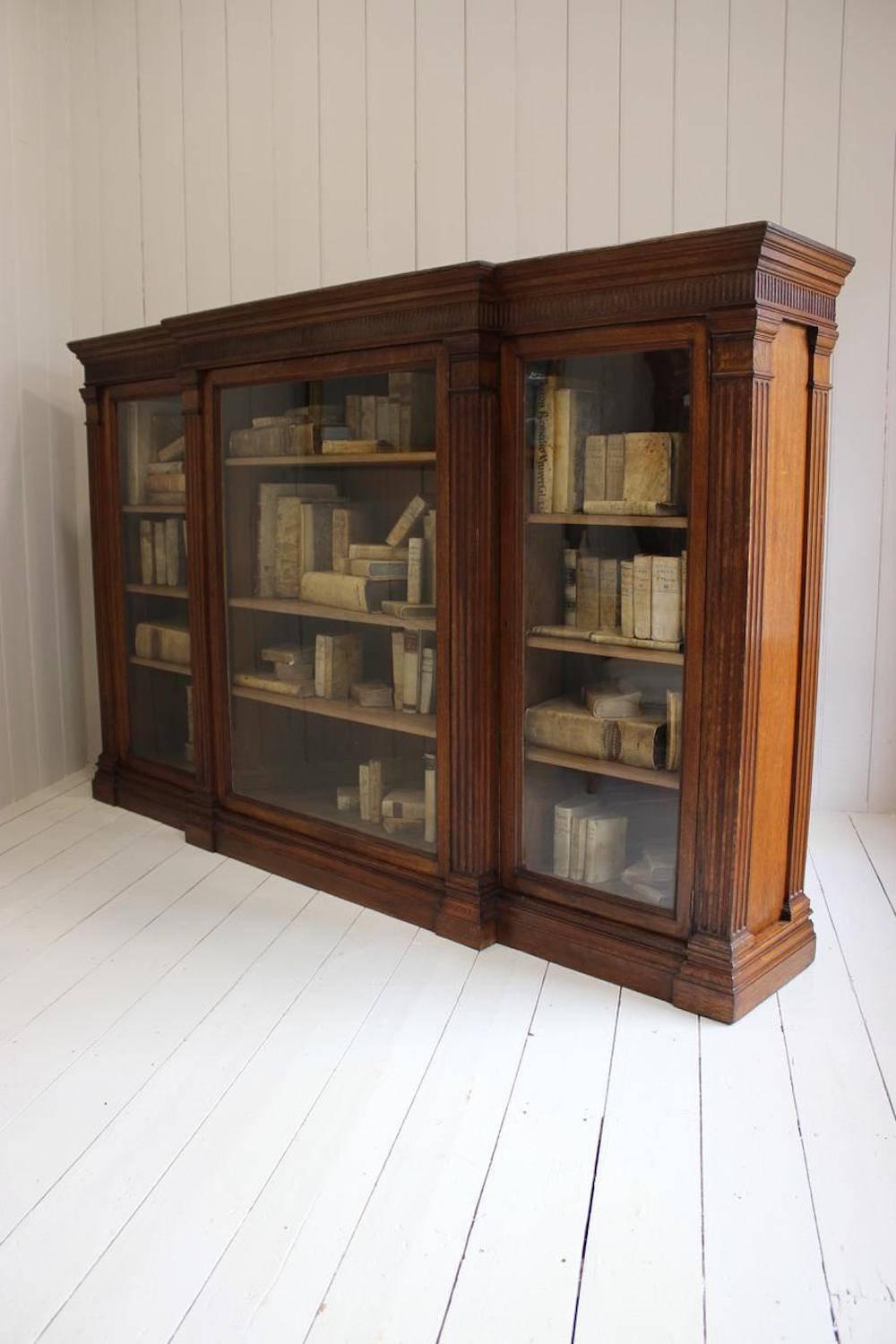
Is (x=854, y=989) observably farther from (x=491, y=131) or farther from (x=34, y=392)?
(x=34, y=392)

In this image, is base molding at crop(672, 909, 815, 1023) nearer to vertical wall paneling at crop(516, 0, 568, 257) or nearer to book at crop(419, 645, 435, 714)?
book at crop(419, 645, 435, 714)

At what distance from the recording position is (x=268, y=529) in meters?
3.16

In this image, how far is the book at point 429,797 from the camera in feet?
9.20

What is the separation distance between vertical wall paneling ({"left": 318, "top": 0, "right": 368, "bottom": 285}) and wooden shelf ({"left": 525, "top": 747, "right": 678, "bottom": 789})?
77.6 inches

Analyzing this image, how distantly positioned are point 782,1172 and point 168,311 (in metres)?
3.52

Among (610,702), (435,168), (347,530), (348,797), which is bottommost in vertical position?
(348,797)

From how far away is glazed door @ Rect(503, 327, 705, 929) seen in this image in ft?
7.65

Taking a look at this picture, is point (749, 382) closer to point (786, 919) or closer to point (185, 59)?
point (786, 919)

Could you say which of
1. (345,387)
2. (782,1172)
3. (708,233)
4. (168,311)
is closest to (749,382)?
(708,233)

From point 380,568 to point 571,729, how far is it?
0.66 metres

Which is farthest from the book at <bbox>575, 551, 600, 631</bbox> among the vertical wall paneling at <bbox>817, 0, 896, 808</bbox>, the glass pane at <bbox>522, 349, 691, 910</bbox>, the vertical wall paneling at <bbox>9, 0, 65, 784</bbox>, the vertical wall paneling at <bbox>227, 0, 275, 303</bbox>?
the vertical wall paneling at <bbox>9, 0, 65, 784</bbox>

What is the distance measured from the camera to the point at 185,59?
13.2 feet

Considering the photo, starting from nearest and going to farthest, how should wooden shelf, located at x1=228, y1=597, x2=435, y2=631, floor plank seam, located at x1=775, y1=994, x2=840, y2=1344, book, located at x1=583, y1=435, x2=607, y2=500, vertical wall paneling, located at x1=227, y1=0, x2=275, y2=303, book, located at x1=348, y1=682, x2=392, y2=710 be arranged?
floor plank seam, located at x1=775, y1=994, x2=840, y2=1344
book, located at x1=583, y1=435, x2=607, y2=500
wooden shelf, located at x1=228, y1=597, x2=435, y2=631
book, located at x1=348, y1=682, x2=392, y2=710
vertical wall paneling, located at x1=227, y1=0, x2=275, y2=303

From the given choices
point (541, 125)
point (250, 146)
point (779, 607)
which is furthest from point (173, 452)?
point (779, 607)
